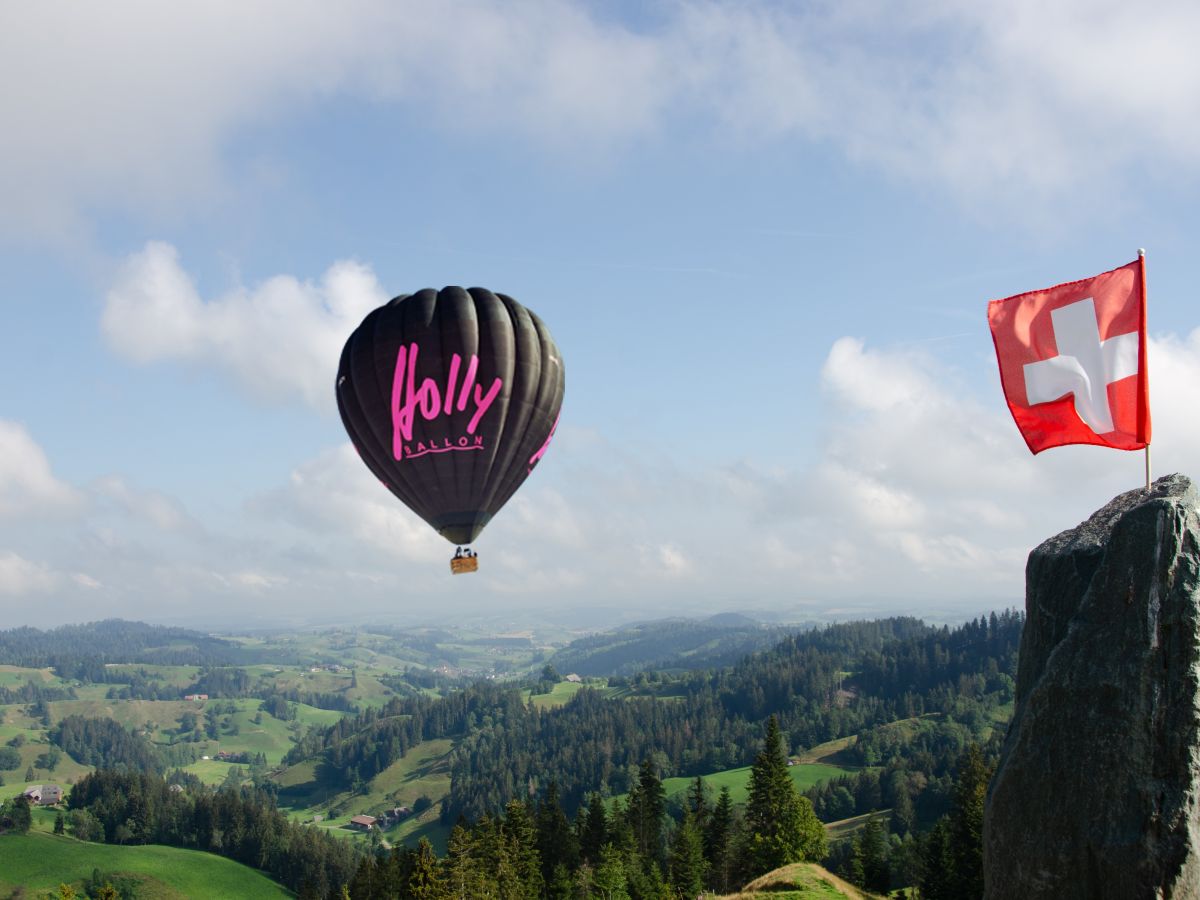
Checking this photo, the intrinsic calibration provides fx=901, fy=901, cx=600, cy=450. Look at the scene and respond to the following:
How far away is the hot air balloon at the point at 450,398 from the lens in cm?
4728

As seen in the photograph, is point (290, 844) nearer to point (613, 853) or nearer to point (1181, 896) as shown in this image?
point (613, 853)

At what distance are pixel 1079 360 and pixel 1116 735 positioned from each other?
9531 mm

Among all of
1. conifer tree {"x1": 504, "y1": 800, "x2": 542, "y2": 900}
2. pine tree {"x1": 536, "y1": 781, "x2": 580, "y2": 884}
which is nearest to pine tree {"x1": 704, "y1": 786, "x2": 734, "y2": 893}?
pine tree {"x1": 536, "y1": 781, "x2": 580, "y2": 884}

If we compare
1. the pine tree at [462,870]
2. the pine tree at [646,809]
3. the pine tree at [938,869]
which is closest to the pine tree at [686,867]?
the pine tree at [646,809]

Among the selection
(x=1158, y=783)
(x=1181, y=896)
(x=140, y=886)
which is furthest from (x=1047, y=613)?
(x=140, y=886)

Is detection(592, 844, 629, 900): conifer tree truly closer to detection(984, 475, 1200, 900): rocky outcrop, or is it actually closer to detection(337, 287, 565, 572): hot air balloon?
detection(337, 287, 565, 572): hot air balloon

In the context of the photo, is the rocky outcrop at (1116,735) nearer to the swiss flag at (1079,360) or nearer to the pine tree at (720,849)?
the swiss flag at (1079,360)

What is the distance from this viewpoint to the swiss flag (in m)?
23.0

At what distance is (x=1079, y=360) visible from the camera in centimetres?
2367

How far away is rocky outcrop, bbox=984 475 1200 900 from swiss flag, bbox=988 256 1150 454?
7.27 ft

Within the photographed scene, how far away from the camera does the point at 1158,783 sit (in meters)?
19.3

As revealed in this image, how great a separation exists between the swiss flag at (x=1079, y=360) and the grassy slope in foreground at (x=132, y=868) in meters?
163

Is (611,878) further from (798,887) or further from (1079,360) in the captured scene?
(1079,360)

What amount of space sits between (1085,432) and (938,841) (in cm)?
5113
